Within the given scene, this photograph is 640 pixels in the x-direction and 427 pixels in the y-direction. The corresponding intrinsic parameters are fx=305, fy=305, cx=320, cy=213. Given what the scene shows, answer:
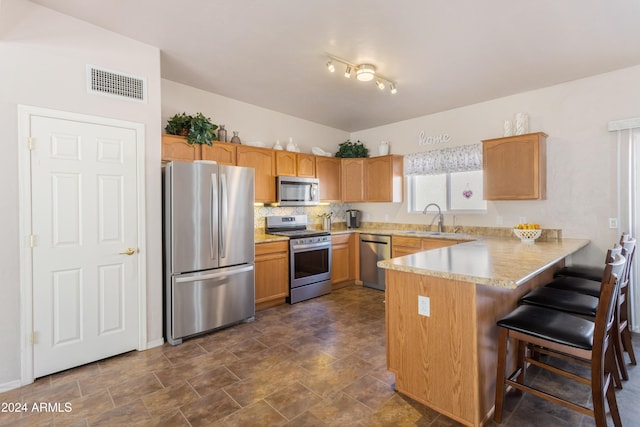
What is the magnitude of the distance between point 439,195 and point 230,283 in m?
3.45

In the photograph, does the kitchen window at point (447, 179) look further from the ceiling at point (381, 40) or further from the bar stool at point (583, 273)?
the bar stool at point (583, 273)

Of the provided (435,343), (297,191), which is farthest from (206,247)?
(435,343)

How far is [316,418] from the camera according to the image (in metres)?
1.91

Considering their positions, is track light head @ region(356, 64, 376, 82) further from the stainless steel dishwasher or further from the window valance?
the stainless steel dishwasher

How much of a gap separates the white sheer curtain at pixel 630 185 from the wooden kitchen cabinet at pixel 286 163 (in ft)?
12.5

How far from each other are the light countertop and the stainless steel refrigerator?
1.86 m

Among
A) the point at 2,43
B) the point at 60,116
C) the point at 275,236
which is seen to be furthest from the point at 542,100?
the point at 2,43

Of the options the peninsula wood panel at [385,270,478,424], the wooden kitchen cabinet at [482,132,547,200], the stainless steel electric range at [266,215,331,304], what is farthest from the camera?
the stainless steel electric range at [266,215,331,304]

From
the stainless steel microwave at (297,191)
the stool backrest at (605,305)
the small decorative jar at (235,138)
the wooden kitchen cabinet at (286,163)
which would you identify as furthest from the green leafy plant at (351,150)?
the stool backrest at (605,305)

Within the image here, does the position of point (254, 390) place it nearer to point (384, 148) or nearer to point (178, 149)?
point (178, 149)

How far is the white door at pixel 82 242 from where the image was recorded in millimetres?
2375

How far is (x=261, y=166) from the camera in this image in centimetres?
430

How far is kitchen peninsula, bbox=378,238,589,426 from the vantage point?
1785 mm

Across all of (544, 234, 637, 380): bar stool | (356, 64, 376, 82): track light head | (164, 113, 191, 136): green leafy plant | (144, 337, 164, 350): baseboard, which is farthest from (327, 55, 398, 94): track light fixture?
(144, 337, 164, 350): baseboard
